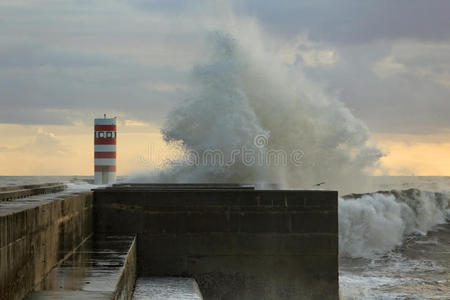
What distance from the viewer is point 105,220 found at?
802 centimetres

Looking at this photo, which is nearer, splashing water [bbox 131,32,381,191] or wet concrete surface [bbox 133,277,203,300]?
wet concrete surface [bbox 133,277,203,300]

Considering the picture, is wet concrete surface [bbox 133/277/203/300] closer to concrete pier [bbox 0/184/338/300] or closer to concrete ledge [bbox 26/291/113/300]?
concrete pier [bbox 0/184/338/300]

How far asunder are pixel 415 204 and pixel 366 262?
589cm

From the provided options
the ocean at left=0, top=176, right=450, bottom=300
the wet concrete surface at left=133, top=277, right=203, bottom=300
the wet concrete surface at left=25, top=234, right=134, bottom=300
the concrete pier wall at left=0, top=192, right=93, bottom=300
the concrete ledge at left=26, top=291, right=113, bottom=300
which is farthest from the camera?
the ocean at left=0, top=176, right=450, bottom=300

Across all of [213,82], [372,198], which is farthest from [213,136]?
[372,198]

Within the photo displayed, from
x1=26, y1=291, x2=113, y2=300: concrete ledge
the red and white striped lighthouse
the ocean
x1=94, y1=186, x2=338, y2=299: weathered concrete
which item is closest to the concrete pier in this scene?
x1=94, y1=186, x2=338, y2=299: weathered concrete

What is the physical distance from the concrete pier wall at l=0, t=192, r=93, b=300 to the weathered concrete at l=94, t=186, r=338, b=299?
49.7 inches

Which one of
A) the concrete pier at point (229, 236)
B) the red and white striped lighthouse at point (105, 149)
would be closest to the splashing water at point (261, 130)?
the red and white striped lighthouse at point (105, 149)

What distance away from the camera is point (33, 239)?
460cm

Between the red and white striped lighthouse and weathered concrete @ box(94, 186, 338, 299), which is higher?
the red and white striped lighthouse

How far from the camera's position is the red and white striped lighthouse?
50.2 feet

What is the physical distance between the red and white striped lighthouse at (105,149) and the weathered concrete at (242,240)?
7.54m

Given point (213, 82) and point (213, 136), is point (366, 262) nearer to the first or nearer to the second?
point (213, 136)

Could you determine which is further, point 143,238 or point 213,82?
point 213,82
